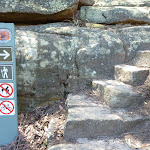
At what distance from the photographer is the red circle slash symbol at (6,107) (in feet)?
6.31

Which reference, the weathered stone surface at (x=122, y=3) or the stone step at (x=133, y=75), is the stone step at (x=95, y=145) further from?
the weathered stone surface at (x=122, y=3)

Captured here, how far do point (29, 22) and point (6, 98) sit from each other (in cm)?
196

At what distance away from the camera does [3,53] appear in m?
1.83

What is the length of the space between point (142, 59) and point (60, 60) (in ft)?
3.99

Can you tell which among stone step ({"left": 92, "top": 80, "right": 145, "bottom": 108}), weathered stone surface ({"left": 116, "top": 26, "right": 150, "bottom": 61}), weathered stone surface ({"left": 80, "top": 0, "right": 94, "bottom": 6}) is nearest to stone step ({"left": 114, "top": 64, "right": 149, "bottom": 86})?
stone step ({"left": 92, "top": 80, "right": 145, "bottom": 108})

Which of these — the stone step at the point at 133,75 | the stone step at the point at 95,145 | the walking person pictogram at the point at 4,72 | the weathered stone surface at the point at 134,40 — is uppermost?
the weathered stone surface at the point at 134,40

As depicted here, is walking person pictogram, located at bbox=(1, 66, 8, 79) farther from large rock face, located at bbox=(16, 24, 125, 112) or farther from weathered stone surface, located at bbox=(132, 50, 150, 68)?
weathered stone surface, located at bbox=(132, 50, 150, 68)

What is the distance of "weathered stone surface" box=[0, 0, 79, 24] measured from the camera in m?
3.05

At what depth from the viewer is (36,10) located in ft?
10.2

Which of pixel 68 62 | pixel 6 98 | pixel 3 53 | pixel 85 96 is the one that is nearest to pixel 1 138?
pixel 6 98

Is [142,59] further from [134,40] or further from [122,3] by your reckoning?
[122,3]

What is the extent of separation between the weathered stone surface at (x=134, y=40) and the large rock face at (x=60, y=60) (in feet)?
0.39

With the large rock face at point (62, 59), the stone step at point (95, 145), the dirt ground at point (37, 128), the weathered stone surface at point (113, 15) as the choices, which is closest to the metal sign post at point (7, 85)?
the dirt ground at point (37, 128)

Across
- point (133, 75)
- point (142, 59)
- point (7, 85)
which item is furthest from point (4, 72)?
point (142, 59)
